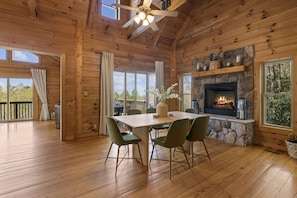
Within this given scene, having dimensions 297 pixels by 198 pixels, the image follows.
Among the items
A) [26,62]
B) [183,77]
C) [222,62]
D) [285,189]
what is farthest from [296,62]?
[26,62]

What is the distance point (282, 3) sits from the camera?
3.54 meters

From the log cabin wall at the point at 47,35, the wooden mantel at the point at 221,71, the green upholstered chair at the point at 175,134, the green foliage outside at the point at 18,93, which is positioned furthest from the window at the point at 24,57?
the green upholstered chair at the point at 175,134

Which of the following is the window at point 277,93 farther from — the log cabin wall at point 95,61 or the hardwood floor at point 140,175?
the log cabin wall at point 95,61

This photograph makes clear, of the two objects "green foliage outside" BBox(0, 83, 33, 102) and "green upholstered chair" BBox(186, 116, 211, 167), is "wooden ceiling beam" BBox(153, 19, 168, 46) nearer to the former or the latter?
→ "green upholstered chair" BBox(186, 116, 211, 167)

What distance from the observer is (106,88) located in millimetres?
4809

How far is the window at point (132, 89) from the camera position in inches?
220

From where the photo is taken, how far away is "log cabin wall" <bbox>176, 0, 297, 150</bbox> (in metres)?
3.47

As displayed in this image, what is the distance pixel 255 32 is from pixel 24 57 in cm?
868

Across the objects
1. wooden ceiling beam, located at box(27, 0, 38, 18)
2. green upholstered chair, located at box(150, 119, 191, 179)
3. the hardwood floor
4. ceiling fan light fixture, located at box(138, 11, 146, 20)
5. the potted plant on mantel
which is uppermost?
wooden ceiling beam, located at box(27, 0, 38, 18)

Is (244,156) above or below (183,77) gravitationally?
below

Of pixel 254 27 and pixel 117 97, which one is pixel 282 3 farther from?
pixel 117 97

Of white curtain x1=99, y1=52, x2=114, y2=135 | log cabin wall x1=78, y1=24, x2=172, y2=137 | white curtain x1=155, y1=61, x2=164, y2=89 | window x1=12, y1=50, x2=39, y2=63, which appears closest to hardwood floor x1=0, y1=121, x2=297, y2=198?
log cabin wall x1=78, y1=24, x2=172, y2=137

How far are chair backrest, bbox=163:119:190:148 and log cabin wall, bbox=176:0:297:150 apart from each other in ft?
8.34

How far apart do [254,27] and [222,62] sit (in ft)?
3.53
